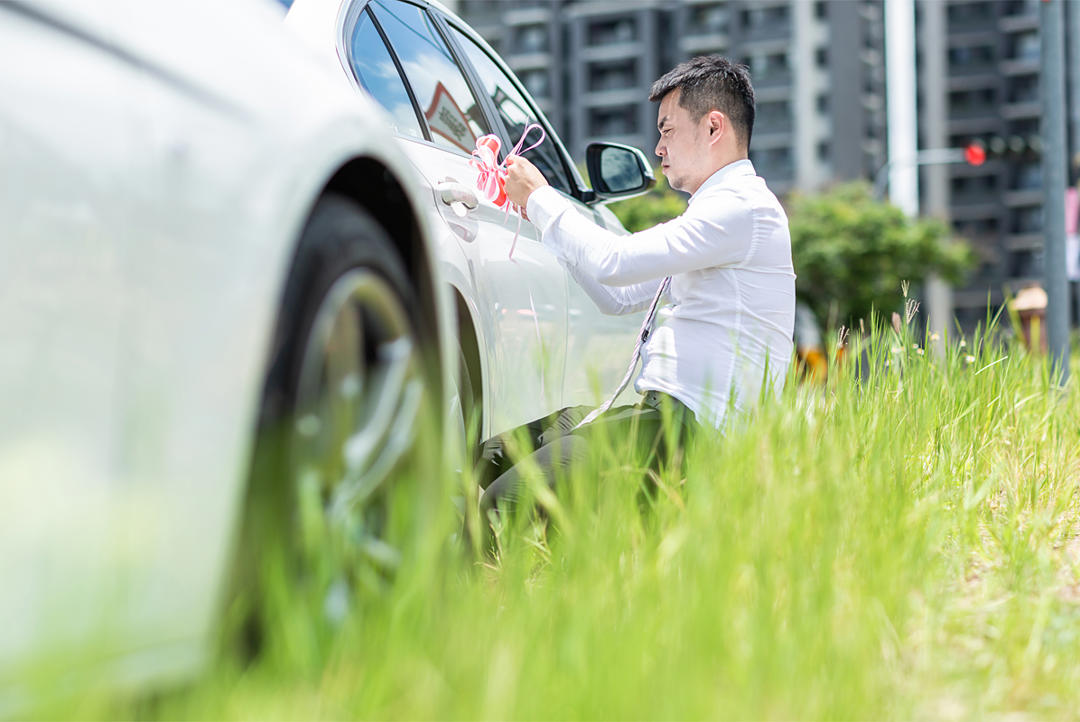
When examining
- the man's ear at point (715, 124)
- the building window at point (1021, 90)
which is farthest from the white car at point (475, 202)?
the building window at point (1021, 90)

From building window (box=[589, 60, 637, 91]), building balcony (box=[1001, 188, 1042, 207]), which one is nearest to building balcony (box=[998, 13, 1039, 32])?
building balcony (box=[1001, 188, 1042, 207])

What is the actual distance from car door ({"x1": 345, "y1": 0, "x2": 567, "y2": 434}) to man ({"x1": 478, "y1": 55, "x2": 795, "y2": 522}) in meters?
0.14

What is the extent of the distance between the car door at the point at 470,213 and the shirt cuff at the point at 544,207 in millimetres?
95

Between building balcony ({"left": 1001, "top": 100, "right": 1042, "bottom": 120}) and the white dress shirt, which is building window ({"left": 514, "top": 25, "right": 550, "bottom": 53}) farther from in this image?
the white dress shirt

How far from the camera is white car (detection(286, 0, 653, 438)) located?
315cm

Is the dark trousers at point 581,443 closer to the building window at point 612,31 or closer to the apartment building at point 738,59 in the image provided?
the apartment building at point 738,59

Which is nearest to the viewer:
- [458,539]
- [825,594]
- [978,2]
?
[825,594]

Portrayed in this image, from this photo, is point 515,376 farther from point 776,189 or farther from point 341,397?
point 776,189

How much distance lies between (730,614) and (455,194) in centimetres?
168

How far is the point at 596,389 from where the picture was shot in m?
2.35

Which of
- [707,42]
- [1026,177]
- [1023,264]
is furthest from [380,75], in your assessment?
[1026,177]

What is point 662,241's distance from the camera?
3.42 m

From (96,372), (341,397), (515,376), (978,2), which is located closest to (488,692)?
(341,397)

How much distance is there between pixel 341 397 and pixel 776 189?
77765 millimetres
